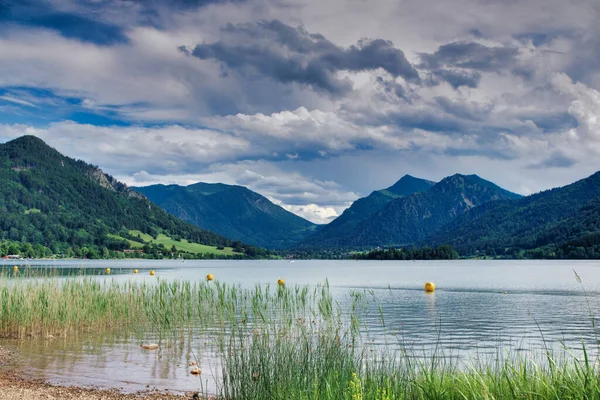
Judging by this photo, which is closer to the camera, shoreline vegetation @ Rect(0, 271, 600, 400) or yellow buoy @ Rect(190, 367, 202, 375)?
shoreline vegetation @ Rect(0, 271, 600, 400)

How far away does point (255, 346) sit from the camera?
41.4 feet

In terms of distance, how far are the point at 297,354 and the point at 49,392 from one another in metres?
6.56

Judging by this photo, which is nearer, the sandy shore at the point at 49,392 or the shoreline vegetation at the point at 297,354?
the shoreline vegetation at the point at 297,354

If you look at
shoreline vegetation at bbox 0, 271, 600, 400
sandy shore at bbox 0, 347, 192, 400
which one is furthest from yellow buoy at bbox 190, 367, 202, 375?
sandy shore at bbox 0, 347, 192, 400

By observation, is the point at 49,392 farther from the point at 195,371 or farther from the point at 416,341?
the point at 416,341

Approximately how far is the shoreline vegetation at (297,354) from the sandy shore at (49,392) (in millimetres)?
2055

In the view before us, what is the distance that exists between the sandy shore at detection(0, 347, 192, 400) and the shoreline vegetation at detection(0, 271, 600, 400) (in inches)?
80.9

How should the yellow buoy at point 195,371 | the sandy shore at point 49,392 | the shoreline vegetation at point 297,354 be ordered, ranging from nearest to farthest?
1. the shoreline vegetation at point 297,354
2. the sandy shore at point 49,392
3. the yellow buoy at point 195,371

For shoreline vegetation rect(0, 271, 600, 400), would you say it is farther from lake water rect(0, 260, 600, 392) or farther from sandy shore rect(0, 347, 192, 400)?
sandy shore rect(0, 347, 192, 400)

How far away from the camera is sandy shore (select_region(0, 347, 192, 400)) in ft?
43.2

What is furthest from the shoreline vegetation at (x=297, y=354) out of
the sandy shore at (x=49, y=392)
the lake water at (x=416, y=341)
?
the sandy shore at (x=49, y=392)

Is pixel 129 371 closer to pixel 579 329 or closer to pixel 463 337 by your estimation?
pixel 463 337

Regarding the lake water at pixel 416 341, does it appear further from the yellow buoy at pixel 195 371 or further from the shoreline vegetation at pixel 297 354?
the shoreline vegetation at pixel 297 354

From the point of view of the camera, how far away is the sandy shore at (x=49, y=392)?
13.2m
